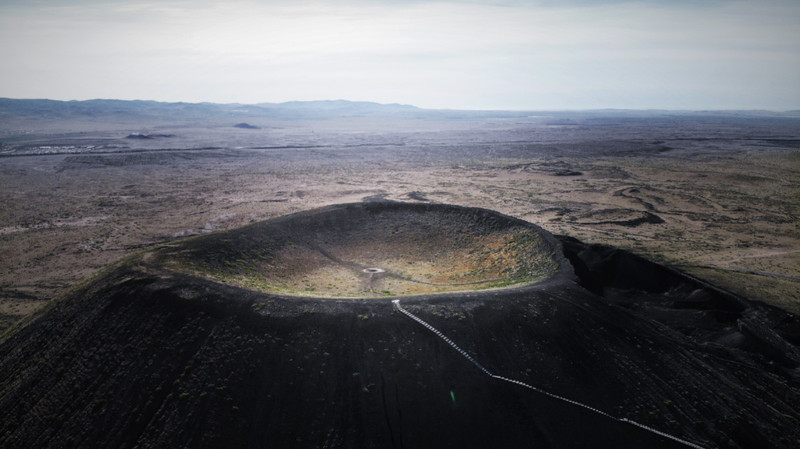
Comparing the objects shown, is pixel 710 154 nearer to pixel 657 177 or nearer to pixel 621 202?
pixel 657 177

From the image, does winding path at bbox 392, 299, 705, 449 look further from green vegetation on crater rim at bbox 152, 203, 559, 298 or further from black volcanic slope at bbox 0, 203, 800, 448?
green vegetation on crater rim at bbox 152, 203, 559, 298

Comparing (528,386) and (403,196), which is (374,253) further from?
(403,196)

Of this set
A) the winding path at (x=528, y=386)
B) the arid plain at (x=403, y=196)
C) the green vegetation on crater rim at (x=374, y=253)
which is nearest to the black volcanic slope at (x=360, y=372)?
the winding path at (x=528, y=386)

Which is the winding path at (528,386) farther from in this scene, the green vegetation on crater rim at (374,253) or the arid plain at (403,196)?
the arid plain at (403,196)

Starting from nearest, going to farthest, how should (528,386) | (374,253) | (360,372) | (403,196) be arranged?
(360,372), (528,386), (374,253), (403,196)

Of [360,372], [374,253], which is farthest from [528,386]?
[374,253]

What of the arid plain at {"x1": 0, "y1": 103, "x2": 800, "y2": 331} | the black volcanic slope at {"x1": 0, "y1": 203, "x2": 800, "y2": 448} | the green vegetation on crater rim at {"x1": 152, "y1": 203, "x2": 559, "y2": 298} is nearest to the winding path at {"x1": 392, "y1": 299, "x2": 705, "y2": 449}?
the black volcanic slope at {"x1": 0, "y1": 203, "x2": 800, "y2": 448}
